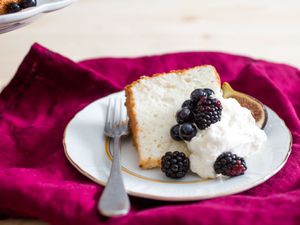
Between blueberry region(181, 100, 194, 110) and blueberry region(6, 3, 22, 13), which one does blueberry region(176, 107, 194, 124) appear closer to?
blueberry region(181, 100, 194, 110)

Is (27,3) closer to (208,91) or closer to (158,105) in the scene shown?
(158,105)

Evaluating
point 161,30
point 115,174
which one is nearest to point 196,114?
point 115,174

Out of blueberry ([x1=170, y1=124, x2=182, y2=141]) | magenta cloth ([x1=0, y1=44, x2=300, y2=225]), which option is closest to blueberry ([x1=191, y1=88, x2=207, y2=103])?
blueberry ([x1=170, y1=124, x2=182, y2=141])

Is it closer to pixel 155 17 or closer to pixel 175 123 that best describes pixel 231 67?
pixel 175 123

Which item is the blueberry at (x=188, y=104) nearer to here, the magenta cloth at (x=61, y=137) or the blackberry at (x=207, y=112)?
the blackberry at (x=207, y=112)

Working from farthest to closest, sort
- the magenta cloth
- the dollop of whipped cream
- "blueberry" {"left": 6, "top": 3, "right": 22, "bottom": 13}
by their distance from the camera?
"blueberry" {"left": 6, "top": 3, "right": 22, "bottom": 13}
the dollop of whipped cream
the magenta cloth

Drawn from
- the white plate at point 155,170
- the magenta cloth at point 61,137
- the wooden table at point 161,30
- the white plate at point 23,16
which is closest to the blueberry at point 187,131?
the white plate at point 155,170
